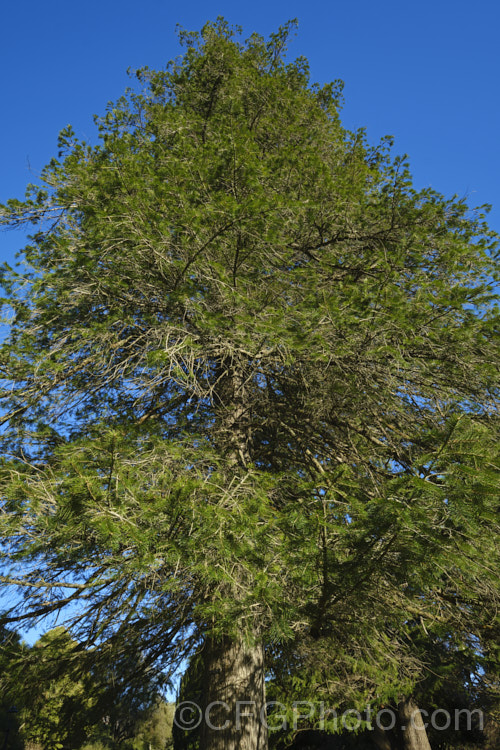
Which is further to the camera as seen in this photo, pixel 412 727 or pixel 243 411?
pixel 412 727

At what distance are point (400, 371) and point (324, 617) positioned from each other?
2.42 meters

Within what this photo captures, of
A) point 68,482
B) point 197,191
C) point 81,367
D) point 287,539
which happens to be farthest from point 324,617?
point 197,191

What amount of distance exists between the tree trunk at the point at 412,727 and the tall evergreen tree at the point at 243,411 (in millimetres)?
5460

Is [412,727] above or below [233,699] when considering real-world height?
below

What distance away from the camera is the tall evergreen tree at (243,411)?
3.24 m

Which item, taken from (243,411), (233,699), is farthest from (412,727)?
(243,411)

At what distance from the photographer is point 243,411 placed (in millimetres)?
5777

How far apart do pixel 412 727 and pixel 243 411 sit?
9.02m

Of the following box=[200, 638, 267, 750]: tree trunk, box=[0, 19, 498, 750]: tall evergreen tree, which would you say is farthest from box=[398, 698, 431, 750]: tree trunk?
box=[200, 638, 267, 750]: tree trunk

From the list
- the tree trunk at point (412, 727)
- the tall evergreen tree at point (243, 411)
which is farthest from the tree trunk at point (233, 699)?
the tree trunk at point (412, 727)

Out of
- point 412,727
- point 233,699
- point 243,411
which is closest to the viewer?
point 233,699

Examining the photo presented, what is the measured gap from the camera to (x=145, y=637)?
196 inches

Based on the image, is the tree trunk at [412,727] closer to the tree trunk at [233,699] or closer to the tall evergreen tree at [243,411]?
the tall evergreen tree at [243,411]

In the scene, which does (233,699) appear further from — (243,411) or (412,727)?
(412,727)
